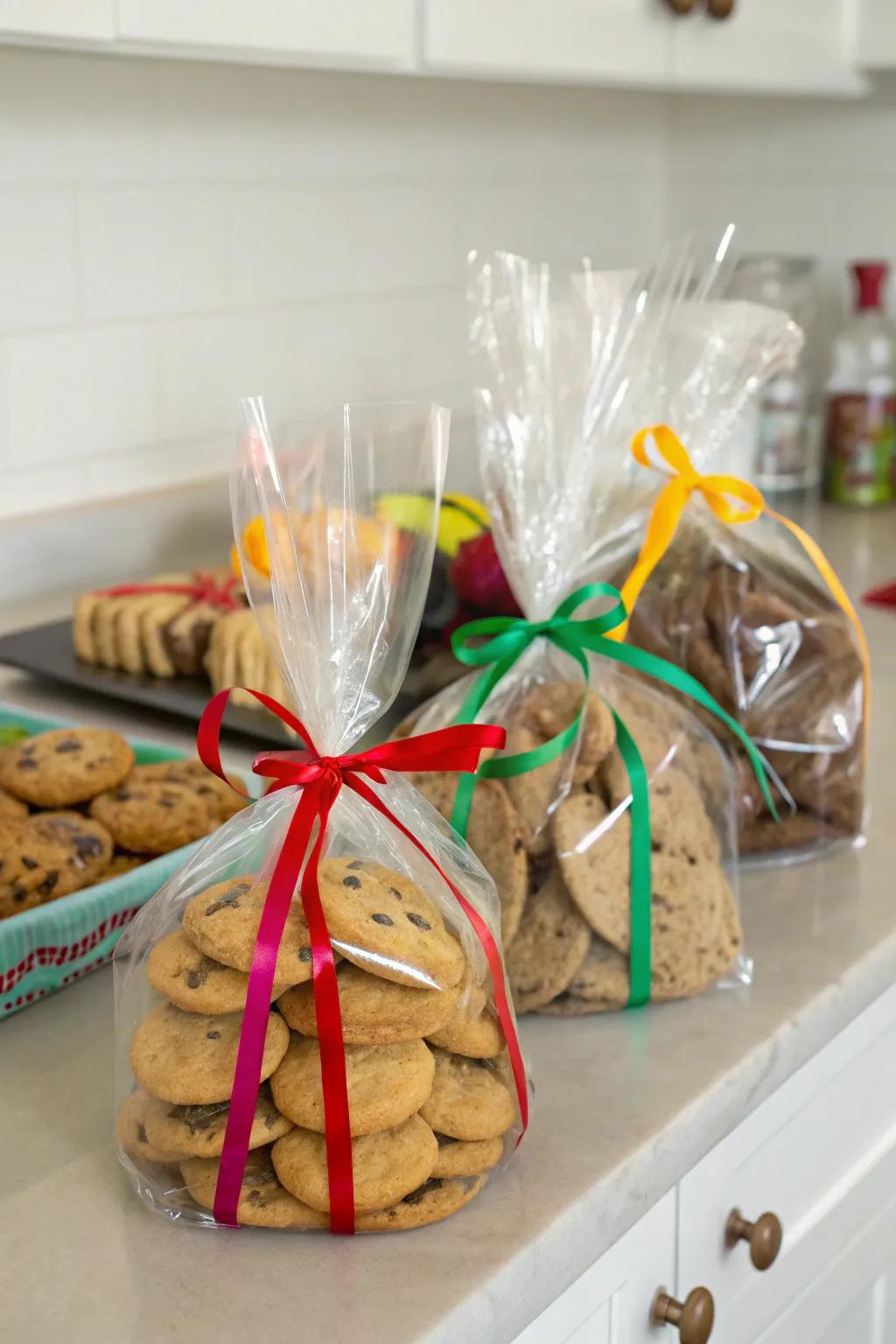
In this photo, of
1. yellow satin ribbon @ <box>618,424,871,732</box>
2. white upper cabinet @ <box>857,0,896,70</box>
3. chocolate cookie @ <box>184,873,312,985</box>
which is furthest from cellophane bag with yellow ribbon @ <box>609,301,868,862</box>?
white upper cabinet @ <box>857,0,896,70</box>

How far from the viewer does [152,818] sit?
0.79 meters

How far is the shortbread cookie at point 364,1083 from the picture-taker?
53cm

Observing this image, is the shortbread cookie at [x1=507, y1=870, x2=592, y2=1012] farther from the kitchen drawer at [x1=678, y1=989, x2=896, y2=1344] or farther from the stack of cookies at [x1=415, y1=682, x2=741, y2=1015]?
the kitchen drawer at [x1=678, y1=989, x2=896, y2=1344]

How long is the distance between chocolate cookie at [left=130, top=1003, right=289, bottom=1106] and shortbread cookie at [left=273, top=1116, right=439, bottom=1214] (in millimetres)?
31

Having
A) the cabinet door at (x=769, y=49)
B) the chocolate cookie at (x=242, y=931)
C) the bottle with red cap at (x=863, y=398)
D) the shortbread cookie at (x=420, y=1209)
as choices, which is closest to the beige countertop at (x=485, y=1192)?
the shortbread cookie at (x=420, y=1209)

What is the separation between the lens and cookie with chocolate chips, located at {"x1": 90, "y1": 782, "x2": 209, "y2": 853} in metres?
0.79

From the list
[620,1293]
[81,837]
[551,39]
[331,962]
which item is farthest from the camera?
[551,39]

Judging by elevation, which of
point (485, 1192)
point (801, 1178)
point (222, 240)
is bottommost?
point (801, 1178)

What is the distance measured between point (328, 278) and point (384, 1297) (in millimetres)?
1361

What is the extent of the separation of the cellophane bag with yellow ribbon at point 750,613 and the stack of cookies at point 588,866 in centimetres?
13

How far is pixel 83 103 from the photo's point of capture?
4.54ft

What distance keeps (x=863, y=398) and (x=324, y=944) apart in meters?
1.59

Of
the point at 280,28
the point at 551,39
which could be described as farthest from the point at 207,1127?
the point at 551,39

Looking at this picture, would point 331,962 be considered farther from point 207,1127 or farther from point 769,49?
point 769,49
